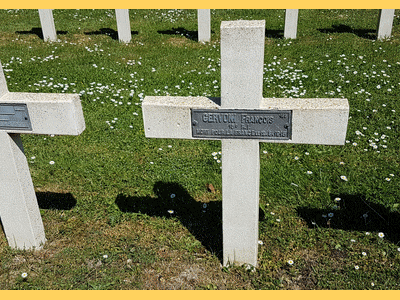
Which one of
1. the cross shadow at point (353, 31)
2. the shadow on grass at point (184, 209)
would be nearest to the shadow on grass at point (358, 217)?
the shadow on grass at point (184, 209)

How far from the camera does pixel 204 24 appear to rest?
960cm

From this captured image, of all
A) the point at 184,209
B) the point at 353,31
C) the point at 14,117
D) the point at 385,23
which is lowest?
the point at 184,209

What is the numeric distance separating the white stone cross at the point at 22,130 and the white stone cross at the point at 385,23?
331 inches

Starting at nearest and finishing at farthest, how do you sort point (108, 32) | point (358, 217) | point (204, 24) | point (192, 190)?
point (358, 217) < point (192, 190) < point (204, 24) < point (108, 32)

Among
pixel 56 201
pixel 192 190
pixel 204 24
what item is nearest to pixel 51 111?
pixel 56 201

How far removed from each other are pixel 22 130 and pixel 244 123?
70.1 inches

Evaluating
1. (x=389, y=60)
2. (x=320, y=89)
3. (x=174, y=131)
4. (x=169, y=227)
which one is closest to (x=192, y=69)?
(x=320, y=89)

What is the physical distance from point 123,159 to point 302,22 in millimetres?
8094

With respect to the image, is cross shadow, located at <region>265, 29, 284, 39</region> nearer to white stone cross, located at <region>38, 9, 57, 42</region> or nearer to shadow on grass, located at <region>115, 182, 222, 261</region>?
white stone cross, located at <region>38, 9, 57, 42</region>

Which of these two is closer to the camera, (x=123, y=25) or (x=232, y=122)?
A: (x=232, y=122)

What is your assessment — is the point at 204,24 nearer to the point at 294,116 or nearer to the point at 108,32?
→ the point at 108,32

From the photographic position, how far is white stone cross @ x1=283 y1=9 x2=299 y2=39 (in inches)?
372

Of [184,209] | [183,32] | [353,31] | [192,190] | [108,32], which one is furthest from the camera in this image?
[108,32]

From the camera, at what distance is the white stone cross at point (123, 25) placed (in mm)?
9594
